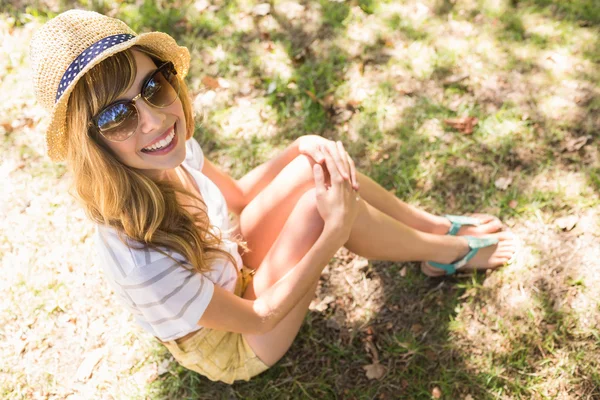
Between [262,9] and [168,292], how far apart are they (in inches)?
127

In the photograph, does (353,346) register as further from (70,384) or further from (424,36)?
(424,36)

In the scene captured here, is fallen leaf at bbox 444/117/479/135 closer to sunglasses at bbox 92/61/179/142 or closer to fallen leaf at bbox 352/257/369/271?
fallen leaf at bbox 352/257/369/271

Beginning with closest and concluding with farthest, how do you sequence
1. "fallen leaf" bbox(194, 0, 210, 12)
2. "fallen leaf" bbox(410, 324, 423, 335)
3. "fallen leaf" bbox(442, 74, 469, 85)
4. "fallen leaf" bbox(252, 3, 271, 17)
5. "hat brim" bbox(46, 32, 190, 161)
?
"hat brim" bbox(46, 32, 190, 161)
"fallen leaf" bbox(410, 324, 423, 335)
"fallen leaf" bbox(442, 74, 469, 85)
"fallen leaf" bbox(252, 3, 271, 17)
"fallen leaf" bbox(194, 0, 210, 12)

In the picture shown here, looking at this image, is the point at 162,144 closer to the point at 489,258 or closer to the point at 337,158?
the point at 337,158

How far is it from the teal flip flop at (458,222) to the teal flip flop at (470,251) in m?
0.10

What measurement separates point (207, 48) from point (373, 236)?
252 centimetres

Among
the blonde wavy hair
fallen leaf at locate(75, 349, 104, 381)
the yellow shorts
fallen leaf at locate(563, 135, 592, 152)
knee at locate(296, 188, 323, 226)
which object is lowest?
fallen leaf at locate(75, 349, 104, 381)

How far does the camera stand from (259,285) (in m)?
2.38

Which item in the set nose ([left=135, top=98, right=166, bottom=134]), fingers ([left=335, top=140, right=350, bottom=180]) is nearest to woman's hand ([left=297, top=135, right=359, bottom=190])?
fingers ([left=335, top=140, right=350, bottom=180])

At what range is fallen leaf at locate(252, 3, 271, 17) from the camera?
14.5 ft

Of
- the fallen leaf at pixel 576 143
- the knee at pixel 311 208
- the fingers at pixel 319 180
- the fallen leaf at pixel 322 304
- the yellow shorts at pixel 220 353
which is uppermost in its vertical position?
the fingers at pixel 319 180

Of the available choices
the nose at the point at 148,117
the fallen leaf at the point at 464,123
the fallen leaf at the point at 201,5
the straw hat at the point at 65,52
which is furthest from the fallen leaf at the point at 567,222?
the fallen leaf at the point at 201,5

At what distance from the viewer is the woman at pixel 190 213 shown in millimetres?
1717

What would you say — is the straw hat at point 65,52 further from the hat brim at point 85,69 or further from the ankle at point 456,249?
the ankle at point 456,249
